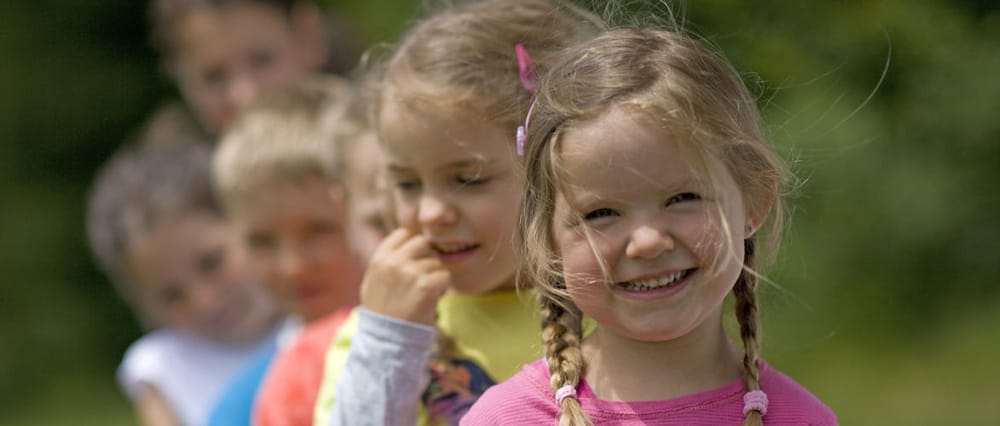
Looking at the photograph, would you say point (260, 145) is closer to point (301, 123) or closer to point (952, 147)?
point (301, 123)

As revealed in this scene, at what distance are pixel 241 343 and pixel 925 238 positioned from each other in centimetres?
290

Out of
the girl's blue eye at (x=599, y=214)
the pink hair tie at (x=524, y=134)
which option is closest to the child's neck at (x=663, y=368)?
the girl's blue eye at (x=599, y=214)

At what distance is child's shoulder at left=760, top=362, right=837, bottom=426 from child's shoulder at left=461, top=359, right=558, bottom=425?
1.16 feet

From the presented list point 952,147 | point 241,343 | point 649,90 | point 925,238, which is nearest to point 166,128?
point 241,343

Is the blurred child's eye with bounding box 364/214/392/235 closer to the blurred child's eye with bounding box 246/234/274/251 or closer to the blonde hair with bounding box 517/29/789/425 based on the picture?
the blurred child's eye with bounding box 246/234/274/251

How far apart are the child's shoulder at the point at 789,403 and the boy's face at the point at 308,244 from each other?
2201 millimetres

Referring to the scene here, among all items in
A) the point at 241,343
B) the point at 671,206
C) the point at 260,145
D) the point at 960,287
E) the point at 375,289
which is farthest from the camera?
the point at 241,343

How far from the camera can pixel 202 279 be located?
6.34 m

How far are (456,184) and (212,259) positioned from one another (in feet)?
11.5

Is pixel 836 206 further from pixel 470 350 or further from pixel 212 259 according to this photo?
pixel 212 259

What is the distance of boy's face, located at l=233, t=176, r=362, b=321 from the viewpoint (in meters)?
4.50

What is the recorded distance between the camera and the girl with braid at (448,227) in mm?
2984

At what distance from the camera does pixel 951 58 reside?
3.39 meters

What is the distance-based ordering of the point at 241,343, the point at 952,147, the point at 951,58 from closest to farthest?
1. the point at 951,58
2. the point at 952,147
3. the point at 241,343
